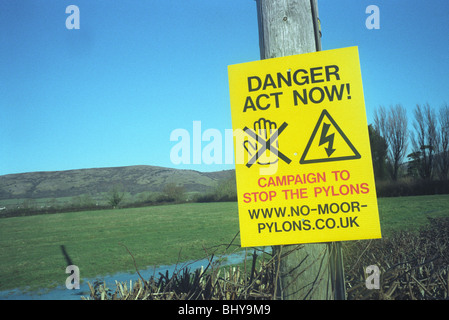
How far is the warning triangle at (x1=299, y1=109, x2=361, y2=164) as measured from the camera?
70.9 inches

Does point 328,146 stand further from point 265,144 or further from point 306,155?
point 265,144

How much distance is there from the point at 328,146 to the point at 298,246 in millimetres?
595

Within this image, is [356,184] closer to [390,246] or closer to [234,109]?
[234,109]

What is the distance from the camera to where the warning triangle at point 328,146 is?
1801 mm

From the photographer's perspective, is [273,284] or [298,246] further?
[273,284]

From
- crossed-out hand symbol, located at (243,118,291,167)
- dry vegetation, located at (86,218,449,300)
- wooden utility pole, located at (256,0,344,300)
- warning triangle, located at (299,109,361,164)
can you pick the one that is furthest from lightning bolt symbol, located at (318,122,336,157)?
dry vegetation, located at (86,218,449,300)

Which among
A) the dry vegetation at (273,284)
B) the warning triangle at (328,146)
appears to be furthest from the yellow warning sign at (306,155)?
the dry vegetation at (273,284)

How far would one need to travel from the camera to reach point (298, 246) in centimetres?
183

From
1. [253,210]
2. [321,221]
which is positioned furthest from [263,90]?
[321,221]

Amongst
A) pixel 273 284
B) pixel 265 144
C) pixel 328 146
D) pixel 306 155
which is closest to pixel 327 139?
pixel 328 146

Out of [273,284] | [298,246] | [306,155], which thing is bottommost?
[273,284]

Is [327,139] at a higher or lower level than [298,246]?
higher

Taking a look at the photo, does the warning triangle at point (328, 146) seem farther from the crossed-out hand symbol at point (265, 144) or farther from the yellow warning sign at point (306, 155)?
the crossed-out hand symbol at point (265, 144)

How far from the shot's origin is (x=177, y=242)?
11.5 meters
